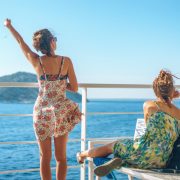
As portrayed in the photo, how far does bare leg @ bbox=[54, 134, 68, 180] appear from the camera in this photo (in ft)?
10.3

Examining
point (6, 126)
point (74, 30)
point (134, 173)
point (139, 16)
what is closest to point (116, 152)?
point (134, 173)

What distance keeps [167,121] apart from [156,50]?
52707 millimetres

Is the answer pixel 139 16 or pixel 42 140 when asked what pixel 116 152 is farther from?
pixel 139 16

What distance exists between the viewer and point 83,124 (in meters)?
3.84

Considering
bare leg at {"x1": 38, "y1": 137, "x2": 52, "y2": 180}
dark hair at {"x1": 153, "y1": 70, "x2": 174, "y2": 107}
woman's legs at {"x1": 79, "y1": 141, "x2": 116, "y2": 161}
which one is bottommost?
bare leg at {"x1": 38, "y1": 137, "x2": 52, "y2": 180}

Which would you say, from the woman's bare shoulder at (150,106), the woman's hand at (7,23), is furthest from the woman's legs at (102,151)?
the woman's hand at (7,23)

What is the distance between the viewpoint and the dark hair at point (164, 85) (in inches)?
106

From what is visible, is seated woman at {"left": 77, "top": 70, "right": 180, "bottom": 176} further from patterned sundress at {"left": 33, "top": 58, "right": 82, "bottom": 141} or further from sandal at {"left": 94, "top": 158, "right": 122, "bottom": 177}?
patterned sundress at {"left": 33, "top": 58, "right": 82, "bottom": 141}

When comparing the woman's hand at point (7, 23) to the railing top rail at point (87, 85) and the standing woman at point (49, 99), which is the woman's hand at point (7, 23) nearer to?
the standing woman at point (49, 99)

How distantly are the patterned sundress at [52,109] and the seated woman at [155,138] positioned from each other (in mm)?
488

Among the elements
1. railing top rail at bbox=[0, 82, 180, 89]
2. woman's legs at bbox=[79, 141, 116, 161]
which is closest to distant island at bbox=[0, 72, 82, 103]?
railing top rail at bbox=[0, 82, 180, 89]

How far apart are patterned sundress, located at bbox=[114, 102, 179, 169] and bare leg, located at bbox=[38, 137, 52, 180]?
2.12 ft

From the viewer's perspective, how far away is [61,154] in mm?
3166

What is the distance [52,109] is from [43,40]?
47 cm
